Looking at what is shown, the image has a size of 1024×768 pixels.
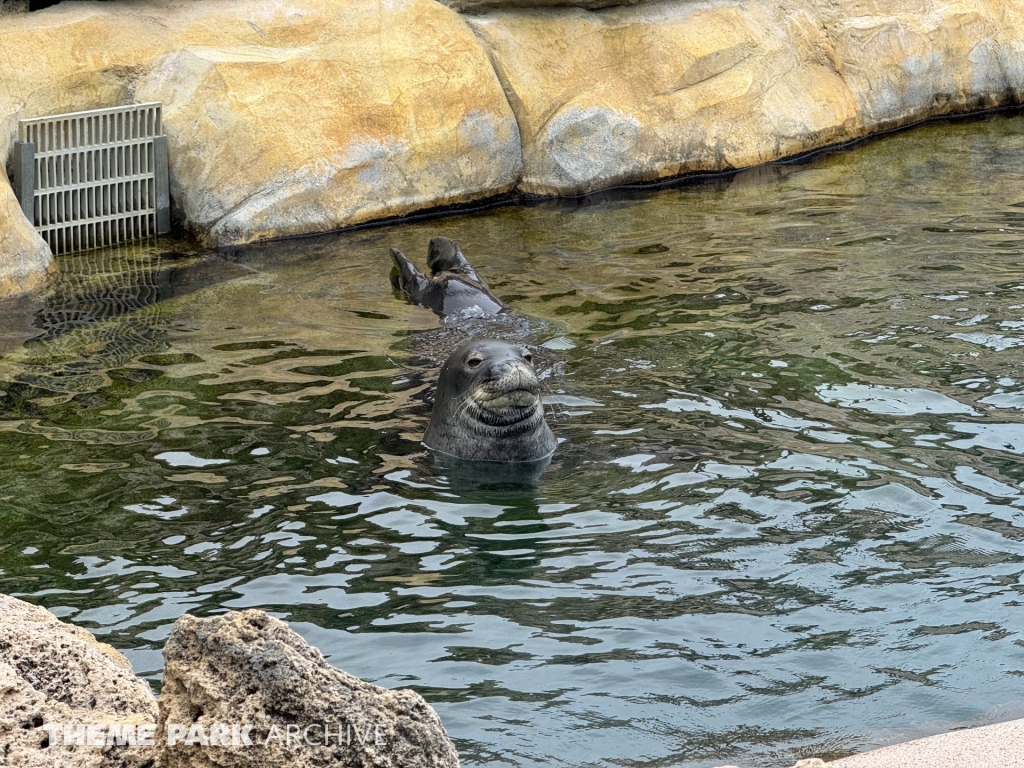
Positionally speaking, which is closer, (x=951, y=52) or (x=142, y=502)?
(x=142, y=502)

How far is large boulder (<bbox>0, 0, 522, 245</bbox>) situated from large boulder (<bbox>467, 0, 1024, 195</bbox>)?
21.7 inches

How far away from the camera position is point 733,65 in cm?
1374

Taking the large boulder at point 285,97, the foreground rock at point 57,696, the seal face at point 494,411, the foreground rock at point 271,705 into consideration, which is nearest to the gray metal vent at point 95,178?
the large boulder at point 285,97

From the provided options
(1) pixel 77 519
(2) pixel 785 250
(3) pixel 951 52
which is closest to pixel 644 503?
(1) pixel 77 519

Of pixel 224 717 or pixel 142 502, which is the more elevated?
pixel 224 717

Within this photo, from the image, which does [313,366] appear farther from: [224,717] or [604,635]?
[224,717]

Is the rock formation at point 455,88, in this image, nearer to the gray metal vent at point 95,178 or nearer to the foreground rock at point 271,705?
the gray metal vent at point 95,178

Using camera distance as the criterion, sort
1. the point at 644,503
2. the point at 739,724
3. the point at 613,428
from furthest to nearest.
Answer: the point at 613,428, the point at 644,503, the point at 739,724

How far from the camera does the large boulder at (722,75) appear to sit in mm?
12883

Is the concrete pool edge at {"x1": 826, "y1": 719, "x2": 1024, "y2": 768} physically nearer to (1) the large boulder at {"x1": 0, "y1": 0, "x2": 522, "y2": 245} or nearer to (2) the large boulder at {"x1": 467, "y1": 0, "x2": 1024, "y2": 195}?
(1) the large boulder at {"x1": 0, "y1": 0, "x2": 522, "y2": 245}

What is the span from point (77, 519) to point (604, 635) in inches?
100

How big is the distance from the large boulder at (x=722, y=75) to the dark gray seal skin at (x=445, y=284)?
9.57 ft

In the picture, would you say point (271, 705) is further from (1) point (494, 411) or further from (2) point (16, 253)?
(2) point (16, 253)

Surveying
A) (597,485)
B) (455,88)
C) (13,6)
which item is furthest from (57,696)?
(455,88)
